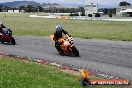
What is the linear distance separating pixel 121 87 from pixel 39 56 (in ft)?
29.8

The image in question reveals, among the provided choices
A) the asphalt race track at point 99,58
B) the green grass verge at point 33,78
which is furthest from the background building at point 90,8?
the green grass verge at point 33,78

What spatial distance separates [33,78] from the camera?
40.0 ft

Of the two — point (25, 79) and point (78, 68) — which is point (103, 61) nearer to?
point (78, 68)

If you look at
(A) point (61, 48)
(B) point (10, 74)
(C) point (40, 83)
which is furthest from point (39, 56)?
(C) point (40, 83)

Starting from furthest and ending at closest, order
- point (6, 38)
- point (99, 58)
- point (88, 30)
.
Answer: point (88, 30), point (6, 38), point (99, 58)

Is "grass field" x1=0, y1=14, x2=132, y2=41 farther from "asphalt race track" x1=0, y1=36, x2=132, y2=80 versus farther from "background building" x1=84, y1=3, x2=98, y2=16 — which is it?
"background building" x1=84, y1=3, x2=98, y2=16

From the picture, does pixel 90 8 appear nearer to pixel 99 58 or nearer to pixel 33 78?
pixel 99 58

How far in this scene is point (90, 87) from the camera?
11.0 meters

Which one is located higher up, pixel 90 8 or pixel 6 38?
pixel 6 38

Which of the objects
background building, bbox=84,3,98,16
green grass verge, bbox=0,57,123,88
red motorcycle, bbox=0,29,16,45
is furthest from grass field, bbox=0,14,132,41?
background building, bbox=84,3,98,16

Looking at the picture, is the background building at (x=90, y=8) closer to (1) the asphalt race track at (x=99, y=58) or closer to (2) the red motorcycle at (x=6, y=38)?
(2) the red motorcycle at (x=6, y=38)

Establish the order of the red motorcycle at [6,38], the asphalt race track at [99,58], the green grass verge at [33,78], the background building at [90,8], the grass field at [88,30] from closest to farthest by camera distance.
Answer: the green grass verge at [33,78] → the asphalt race track at [99,58] → the red motorcycle at [6,38] → the grass field at [88,30] → the background building at [90,8]

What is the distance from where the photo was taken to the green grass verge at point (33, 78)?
436 inches

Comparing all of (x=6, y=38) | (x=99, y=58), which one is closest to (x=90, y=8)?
(x=6, y=38)
